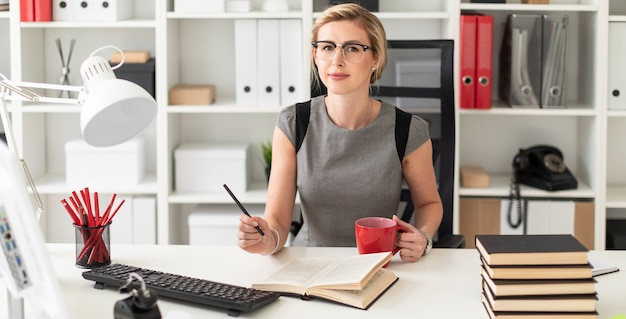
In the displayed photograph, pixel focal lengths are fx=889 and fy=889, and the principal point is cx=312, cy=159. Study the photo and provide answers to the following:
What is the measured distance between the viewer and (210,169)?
3605 mm

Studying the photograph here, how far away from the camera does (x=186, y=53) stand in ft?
12.4

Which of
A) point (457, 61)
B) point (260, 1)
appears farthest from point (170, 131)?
point (457, 61)

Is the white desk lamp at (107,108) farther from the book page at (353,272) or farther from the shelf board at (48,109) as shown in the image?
the shelf board at (48,109)

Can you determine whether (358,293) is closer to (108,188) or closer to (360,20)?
(360,20)

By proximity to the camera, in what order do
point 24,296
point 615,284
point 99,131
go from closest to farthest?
point 24,296
point 99,131
point 615,284

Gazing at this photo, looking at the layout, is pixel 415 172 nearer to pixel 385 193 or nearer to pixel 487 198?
pixel 385 193

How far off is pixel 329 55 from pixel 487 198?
1.50 meters

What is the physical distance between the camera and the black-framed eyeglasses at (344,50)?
233 centimetres

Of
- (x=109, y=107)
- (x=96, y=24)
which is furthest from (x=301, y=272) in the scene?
(x=96, y=24)

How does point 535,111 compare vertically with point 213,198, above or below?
above

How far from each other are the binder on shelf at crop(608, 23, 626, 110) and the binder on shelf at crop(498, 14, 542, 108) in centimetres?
28

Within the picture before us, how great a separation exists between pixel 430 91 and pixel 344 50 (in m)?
0.49

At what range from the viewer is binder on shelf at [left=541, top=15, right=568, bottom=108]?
3.39m

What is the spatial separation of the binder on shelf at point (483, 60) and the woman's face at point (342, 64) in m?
1.10
